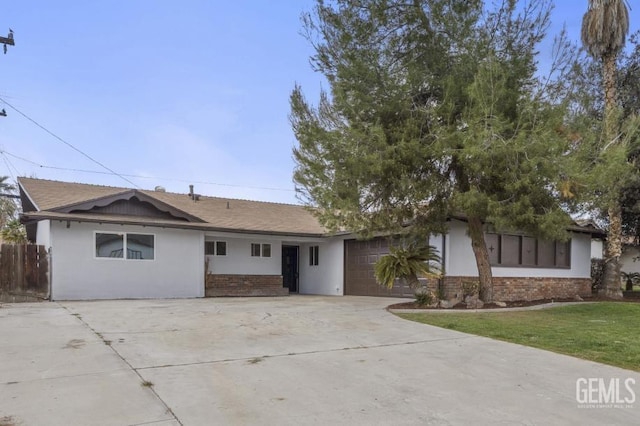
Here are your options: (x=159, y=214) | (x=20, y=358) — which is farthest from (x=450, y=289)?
(x=20, y=358)

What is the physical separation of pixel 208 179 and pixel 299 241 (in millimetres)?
16854

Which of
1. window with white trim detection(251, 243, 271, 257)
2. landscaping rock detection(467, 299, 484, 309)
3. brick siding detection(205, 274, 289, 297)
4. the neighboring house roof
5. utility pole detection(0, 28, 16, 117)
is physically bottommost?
brick siding detection(205, 274, 289, 297)

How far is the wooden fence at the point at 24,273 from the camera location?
1387cm

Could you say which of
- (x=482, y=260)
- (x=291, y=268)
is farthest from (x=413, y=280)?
(x=291, y=268)

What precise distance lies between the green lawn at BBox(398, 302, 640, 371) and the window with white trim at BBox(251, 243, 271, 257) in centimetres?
941

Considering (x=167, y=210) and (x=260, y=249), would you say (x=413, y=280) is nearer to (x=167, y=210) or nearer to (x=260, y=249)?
(x=260, y=249)

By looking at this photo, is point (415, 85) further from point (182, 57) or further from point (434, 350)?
point (182, 57)

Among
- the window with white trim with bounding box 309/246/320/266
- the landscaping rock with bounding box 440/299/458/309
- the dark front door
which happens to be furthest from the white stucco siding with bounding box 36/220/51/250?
the landscaping rock with bounding box 440/299/458/309

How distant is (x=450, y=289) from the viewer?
14539 millimetres

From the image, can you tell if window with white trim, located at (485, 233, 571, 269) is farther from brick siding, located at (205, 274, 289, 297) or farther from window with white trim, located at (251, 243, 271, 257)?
window with white trim, located at (251, 243, 271, 257)

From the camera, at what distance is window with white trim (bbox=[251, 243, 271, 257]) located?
→ 19.0m

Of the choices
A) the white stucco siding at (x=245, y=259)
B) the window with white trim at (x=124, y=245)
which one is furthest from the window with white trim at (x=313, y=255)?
the window with white trim at (x=124, y=245)

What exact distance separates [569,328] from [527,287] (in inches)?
287

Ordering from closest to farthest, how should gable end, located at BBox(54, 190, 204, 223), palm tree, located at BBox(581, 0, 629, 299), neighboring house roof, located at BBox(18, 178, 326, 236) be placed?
1. neighboring house roof, located at BBox(18, 178, 326, 236)
2. gable end, located at BBox(54, 190, 204, 223)
3. palm tree, located at BBox(581, 0, 629, 299)
